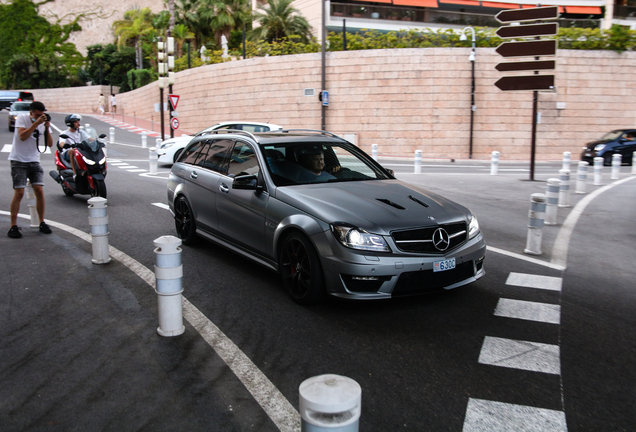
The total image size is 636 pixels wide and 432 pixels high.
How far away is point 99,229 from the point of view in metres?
6.68

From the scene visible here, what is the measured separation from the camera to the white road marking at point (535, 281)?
6.13 meters

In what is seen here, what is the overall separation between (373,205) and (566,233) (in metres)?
5.18

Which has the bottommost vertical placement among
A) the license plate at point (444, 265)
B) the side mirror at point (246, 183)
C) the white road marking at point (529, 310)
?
the white road marking at point (529, 310)

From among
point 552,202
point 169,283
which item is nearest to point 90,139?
point 169,283

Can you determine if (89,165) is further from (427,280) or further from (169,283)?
(427,280)

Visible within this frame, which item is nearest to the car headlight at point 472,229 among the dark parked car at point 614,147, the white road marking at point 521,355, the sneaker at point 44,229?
the white road marking at point 521,355

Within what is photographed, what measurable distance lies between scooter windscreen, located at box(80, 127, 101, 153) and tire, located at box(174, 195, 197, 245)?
3.87 m

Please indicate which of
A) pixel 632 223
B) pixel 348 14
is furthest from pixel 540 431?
pixel 348 14

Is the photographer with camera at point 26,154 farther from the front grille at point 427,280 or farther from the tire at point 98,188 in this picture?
the front grille at point 427,280

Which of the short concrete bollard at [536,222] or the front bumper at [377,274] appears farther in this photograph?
the short concrete bollard at [536,222]

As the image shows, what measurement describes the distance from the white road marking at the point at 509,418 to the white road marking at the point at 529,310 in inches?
67.1

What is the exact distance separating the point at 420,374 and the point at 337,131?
92.9 feet

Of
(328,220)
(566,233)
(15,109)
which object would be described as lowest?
(566,233)

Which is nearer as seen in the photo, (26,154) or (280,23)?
(26,154)
